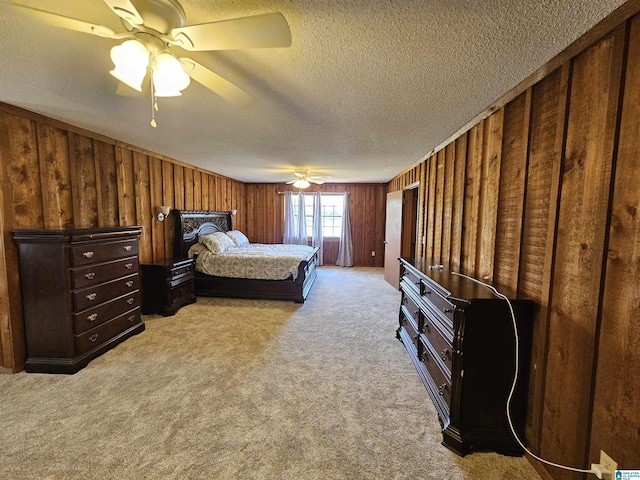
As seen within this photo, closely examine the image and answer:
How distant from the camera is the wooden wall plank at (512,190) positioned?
5.67 ft

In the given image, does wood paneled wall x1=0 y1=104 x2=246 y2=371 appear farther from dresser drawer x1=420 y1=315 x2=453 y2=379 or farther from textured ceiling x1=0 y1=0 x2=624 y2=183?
dresser drawer x1=420 y1=315 x2=453 y2=379

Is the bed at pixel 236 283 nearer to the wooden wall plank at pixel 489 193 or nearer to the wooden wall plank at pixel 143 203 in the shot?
the wooden wall plank at pixel 143 203

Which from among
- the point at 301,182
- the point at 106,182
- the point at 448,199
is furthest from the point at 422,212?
the point at 106,182

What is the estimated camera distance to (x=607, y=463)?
1.12 meters

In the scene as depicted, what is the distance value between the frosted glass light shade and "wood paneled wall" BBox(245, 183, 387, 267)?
20.3ft

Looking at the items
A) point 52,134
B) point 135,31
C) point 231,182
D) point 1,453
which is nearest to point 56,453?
point 1,453

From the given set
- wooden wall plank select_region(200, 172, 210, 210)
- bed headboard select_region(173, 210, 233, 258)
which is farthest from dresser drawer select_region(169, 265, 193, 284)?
wooden wall plank select_region(200, 172, 210, 210)

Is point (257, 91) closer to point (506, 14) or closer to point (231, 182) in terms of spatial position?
point (506, 14)

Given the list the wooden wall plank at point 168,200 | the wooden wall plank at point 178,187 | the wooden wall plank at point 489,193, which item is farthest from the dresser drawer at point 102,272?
the wooden wall plank at point 489,193

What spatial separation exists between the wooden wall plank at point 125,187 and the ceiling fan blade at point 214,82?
2583 millimetres

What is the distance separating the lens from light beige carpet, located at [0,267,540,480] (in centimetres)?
148

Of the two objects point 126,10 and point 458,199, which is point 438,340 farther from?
point 126,10

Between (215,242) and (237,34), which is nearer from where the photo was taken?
(237,34)

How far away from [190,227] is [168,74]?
12.9 ft
